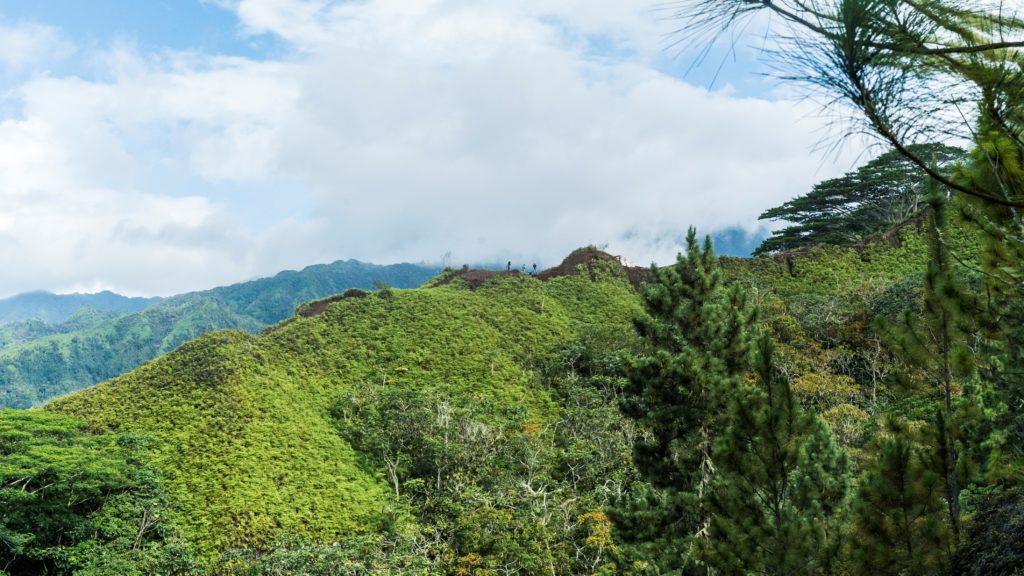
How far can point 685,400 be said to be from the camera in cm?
955

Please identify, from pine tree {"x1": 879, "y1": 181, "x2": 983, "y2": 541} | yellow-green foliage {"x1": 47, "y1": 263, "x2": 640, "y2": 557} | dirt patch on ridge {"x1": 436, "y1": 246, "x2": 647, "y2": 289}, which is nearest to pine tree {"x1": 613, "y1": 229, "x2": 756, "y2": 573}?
yellow-green foliage {"x1": 47, "y1": 263, "x2": 640, "y2": 557}

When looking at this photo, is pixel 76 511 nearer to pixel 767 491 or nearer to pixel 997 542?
pixel 767 491

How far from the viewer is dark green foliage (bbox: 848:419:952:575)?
4.06 m

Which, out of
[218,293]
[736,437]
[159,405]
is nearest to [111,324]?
[218,293]

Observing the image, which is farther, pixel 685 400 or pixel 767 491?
pixel 685 400

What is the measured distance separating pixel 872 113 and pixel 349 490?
55.5 ft

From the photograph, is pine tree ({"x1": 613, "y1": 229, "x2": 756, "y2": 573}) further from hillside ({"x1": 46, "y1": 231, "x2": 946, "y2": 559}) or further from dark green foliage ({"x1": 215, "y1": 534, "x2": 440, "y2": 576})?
dark green foliage ({"x1": 215, "y1": 534, "x2": 440, "y2": 576})

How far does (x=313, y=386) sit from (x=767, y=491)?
19496 millimetres

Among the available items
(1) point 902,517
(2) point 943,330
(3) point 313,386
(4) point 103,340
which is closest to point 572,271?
(3) point 313,386

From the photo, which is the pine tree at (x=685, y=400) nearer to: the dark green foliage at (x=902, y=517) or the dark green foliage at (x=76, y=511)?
the dark green foliage at (x=902, y=517)

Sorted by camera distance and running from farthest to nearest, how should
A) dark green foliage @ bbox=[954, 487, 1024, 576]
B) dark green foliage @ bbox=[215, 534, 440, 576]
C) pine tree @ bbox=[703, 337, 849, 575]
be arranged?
1. dark green foliage @ bbox=[215, 534, 440, 576]
2. pine tree @ bbox=[703, 337, 849, 575]
3. dark green foliage @ bbox=[954, 487, 1024, 576]

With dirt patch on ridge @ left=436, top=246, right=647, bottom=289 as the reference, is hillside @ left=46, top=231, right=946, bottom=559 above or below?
below

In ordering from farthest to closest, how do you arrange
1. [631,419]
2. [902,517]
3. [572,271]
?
[572,271] → [631,419] → [902,517]

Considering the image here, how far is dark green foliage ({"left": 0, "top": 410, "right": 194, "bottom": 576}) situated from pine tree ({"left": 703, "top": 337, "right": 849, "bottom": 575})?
1247cm
